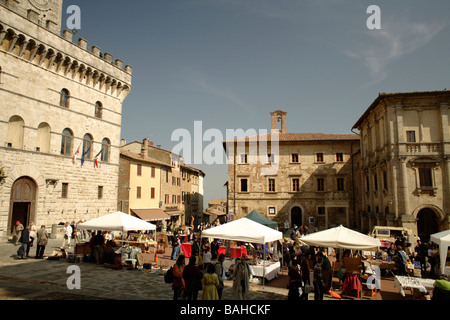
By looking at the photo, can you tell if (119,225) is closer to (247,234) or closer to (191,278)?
(247,234)

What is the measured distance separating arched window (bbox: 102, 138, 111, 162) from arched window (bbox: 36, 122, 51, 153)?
488 centimetres

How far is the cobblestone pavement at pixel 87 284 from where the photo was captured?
8133mm

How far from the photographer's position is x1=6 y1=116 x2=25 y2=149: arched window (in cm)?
1852

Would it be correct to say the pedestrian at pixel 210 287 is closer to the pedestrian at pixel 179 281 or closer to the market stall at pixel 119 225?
the pedestrian at pixel 179 281

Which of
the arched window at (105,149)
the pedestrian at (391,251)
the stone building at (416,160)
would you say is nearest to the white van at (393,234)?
the stone building at (416,160)

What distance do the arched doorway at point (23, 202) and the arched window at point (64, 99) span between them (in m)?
6.03

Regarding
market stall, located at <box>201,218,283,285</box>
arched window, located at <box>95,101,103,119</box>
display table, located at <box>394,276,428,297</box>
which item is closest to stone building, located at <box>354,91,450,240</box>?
display table, located at <box>394,276,428,297</box>

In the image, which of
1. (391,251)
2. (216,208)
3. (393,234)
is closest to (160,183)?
(393,234)

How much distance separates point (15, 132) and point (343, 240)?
2010 cm

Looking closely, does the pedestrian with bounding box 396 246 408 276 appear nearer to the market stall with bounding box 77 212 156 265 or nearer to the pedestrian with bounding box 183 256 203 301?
the pedestrian with bounding box 183 256 203 301

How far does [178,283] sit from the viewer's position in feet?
22.2

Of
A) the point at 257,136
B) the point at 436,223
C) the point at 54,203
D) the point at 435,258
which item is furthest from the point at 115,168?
the point at 436,223
